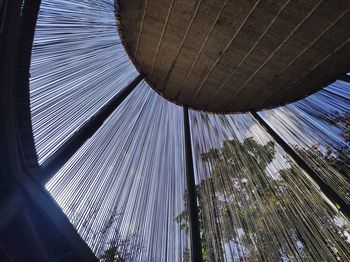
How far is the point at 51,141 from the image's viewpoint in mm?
2072

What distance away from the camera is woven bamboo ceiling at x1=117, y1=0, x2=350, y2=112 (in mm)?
2912

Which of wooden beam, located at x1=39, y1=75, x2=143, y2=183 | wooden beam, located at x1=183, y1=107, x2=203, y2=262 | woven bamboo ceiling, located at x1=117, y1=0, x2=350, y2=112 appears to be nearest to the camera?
wooden beam, located at x1=39, y1=75, x2=143, y2=183

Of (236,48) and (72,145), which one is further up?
(236,48)

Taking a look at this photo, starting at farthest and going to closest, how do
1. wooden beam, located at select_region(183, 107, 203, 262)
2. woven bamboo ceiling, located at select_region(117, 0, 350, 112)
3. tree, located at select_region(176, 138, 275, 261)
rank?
woven bamboo ceiling, located at select_region(117, 0, 350, 112)
tree, located at select_region(176, 138, 275, 261)
wooden beam, located at select_region(183, 107, 203, 262)

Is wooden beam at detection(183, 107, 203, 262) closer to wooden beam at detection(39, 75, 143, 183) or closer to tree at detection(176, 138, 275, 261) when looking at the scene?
tree at detection(176, 138, 275, 261)

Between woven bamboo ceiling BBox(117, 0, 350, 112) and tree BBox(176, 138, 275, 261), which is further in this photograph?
woven bamboo ceiling BBox(117, 0, 350, 112)

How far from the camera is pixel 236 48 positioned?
11.0ft

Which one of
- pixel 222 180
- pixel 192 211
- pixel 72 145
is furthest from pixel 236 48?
pixel 72 145

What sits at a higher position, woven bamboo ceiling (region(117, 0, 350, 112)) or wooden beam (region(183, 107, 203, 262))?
woven bamboo ceiling (region(117, 0, 350, 112))

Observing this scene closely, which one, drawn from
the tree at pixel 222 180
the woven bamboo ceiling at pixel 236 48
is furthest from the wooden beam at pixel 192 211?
the woven bamboo ceiling at pixel 236 48

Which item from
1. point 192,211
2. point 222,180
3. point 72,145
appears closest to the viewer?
point 72,145

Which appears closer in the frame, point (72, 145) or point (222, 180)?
point (72, 145)

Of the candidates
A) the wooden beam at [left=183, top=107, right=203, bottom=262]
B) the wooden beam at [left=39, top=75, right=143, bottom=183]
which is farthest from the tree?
the wooden beam at [left=39, top=75, right=143, bottom=183]

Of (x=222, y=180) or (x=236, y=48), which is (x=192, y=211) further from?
(x=236, y=48)
